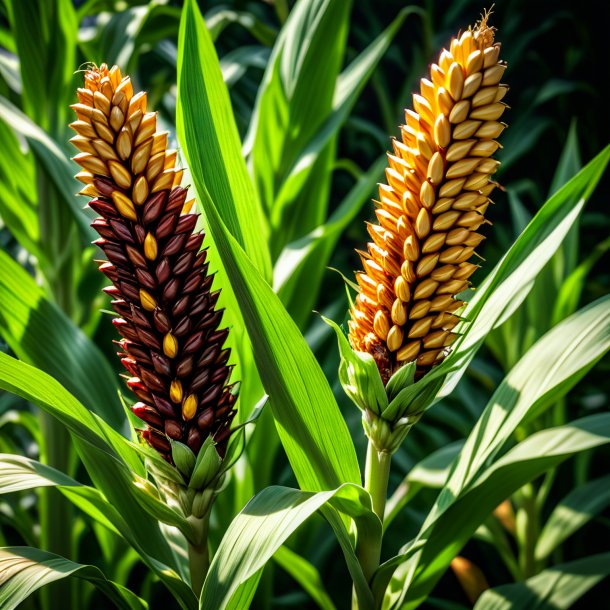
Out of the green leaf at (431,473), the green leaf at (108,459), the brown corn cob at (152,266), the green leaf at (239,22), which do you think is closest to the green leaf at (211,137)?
the brown corn cob at (152,266)

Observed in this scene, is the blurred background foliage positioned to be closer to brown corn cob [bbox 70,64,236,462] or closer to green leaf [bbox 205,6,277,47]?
green leaf [bbox 205,6,277,47]

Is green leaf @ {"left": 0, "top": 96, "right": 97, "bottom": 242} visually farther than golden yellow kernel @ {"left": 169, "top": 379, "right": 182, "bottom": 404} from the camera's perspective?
Yes

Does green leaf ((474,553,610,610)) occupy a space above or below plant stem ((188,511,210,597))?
below

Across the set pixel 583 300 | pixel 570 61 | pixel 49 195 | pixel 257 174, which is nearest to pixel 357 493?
pixel 257 174

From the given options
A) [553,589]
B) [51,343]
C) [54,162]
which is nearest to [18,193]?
[54,162]

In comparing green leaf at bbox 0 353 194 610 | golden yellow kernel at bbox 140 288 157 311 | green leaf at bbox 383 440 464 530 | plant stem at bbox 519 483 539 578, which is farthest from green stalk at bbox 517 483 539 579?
golden yellow kernel at bbox 140 288 157 311

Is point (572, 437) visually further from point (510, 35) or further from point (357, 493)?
point (510, 35)

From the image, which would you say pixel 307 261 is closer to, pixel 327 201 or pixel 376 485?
pixel 327 201
